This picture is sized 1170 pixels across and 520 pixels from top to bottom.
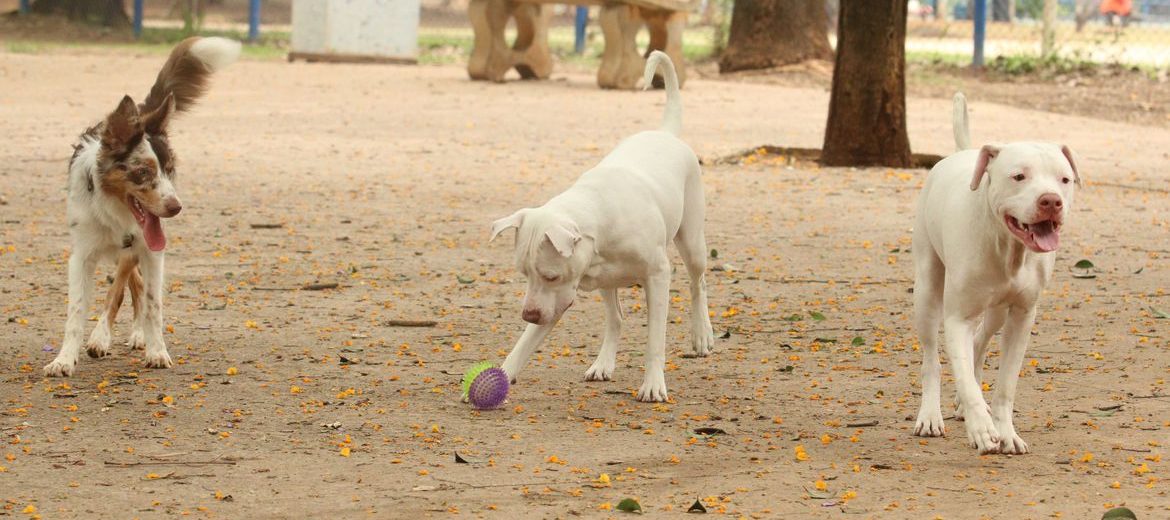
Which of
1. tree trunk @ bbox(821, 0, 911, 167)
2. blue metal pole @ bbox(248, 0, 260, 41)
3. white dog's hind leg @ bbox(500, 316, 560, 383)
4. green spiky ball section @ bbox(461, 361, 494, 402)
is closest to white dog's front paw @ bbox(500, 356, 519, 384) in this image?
white dog's hind leg @ bbox(500, 316, 560, 383)

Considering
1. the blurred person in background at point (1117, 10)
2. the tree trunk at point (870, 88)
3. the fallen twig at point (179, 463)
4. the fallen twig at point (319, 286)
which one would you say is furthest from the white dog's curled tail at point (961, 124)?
the blurred person in background at point (1117, 10)

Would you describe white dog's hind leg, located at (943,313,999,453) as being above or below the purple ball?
above

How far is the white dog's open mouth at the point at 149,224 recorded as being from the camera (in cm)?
645

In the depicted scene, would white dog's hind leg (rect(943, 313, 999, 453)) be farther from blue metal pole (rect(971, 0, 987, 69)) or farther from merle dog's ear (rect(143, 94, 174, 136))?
blue metal pole (rect(971, 0, 987, 69))

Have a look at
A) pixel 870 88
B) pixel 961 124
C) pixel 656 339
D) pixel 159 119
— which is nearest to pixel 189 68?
pixel 159 119

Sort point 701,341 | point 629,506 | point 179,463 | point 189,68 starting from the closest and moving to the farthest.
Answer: point 629,506
point 179,463
point 701,341
point 189,68

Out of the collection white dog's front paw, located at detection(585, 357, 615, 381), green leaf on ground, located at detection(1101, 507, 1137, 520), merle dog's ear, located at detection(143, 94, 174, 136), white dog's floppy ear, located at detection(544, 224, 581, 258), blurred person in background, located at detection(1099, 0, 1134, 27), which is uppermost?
blurred person in background, located at detection(1099, 0, 1134, 27)

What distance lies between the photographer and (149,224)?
648 centimetres

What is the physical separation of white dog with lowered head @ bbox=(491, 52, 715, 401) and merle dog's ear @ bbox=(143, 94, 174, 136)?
1.64 meters

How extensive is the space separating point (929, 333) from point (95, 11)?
77.9ft

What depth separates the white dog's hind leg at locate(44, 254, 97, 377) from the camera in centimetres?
636

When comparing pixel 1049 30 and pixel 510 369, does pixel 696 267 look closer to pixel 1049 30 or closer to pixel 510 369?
pixel 510 369

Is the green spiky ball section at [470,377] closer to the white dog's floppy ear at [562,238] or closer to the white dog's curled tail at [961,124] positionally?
the white dog's floppy ear at [562,238]

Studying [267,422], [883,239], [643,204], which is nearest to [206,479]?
[267,422]
